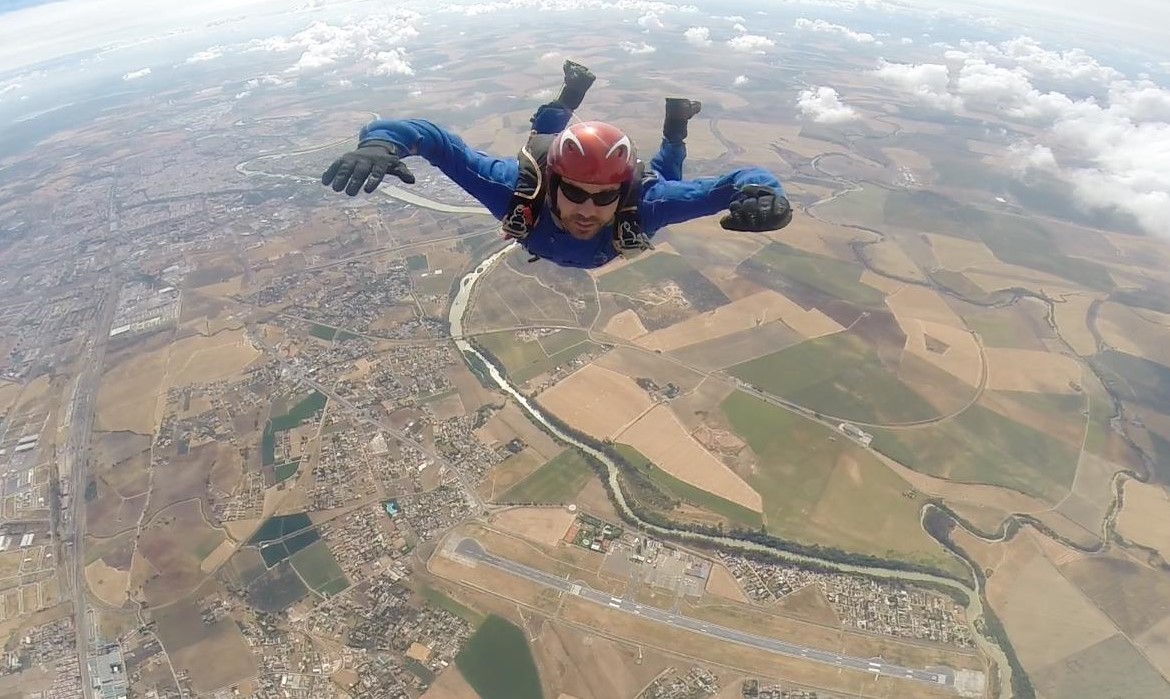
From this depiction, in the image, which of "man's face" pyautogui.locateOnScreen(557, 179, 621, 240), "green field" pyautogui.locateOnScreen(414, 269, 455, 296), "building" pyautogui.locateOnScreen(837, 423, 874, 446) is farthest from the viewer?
"green field" pyautogui.locateOnScreen(414, 269, 455, 296)

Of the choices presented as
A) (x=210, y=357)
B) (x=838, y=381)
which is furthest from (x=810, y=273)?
(x=210, y=357)

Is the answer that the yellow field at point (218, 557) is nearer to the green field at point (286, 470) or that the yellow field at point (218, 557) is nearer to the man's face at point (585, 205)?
the green field at point (286, 470)

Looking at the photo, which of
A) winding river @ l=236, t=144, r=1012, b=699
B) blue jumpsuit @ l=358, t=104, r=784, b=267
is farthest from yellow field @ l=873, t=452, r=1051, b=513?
blue jumpsuit @ l=358, t=104, r=784, b=267

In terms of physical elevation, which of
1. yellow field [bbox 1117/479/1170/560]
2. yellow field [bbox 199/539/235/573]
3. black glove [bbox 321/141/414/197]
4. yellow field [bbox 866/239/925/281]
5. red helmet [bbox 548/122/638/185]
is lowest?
yellow field [bbox 1117/479/1170/560]

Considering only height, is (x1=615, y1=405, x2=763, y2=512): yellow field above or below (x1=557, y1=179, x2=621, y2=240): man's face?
below

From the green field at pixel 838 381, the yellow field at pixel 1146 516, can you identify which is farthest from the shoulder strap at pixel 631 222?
the yellow field at pixel 1146 516

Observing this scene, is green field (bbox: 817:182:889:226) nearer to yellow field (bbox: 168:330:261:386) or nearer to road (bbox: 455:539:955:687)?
road (bbox: 455:539:955:687)

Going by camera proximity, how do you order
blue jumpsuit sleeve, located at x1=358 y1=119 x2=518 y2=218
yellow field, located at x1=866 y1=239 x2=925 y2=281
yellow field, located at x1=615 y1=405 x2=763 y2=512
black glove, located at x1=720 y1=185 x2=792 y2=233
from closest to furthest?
black glove, located at x1=720 y1=185 x2=792 y2=233, blue jumpsuit sleeve, located at x1=358 y1=119 x2=518 y2=218, yellow field, located at x1=615 y1=405 x2=763 y2=512, yellow field, located at x1=866 y1=239 x2=925 y2=281

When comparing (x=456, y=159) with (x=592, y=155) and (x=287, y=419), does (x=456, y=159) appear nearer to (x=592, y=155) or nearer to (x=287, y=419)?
(x=592, y=155)
